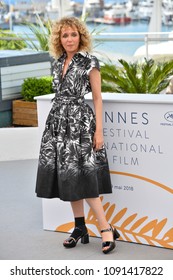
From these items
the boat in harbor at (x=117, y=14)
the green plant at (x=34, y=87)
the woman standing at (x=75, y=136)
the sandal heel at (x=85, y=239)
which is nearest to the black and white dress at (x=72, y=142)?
the woman standing at (x=75, y=136)

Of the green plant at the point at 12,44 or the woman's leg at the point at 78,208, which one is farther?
the green plant at the point at 12,44

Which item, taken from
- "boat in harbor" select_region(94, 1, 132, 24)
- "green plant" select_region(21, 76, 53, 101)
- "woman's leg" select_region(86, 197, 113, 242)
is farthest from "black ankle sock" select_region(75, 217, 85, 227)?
"boat in harbor" select_region(94, 1, 132, 24)

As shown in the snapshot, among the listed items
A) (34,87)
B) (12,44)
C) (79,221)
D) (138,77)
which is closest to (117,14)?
(12,44)

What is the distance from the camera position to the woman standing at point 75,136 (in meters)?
5.44

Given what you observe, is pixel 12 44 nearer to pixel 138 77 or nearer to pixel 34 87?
pixel 34 87

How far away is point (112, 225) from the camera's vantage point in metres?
5.80

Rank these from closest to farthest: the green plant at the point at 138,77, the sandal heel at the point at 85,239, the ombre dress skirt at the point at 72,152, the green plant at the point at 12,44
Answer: the ombre dress skirt at the point at 72,152, the sandal heel at the point at 85,239, the green plant at the point at 138,77, the green plant at the point at 12,44

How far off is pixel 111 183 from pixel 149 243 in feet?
1.69

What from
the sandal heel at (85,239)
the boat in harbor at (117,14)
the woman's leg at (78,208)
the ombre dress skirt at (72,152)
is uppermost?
the ombre dress skirt at (72,152)

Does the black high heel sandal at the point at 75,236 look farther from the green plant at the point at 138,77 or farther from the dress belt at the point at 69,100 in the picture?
the green plant at the point at 138,77

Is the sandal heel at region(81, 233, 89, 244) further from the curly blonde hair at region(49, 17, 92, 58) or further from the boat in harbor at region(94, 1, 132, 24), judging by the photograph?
the boat in harbor at region(94, 1, 132, 24)

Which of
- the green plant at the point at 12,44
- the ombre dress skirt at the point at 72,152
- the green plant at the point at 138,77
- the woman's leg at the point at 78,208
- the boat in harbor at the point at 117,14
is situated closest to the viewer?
the ombre dress skirt at the point at 72,152

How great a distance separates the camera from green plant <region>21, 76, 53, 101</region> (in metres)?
9.47

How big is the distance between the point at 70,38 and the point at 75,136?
0.69 metres
